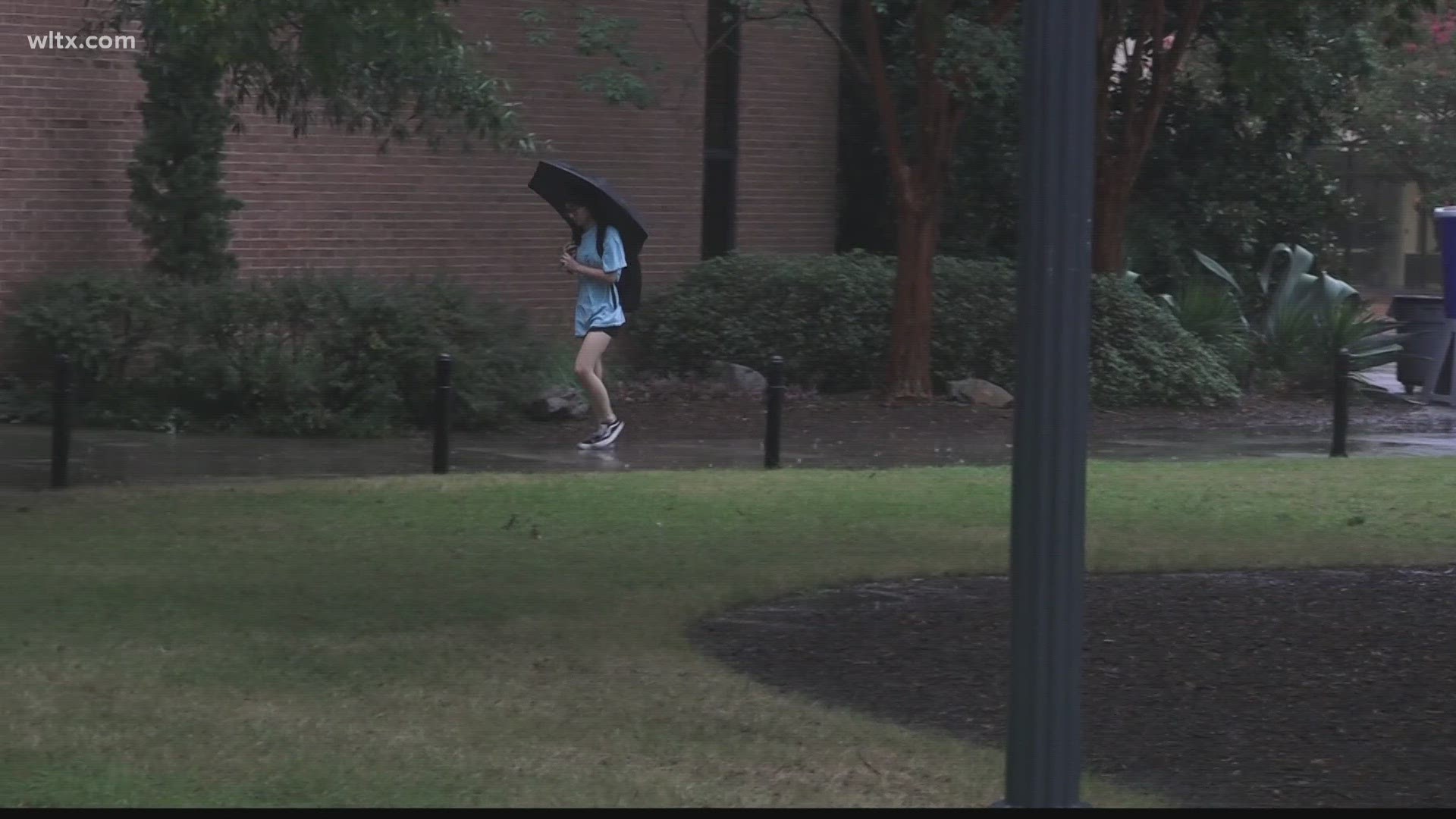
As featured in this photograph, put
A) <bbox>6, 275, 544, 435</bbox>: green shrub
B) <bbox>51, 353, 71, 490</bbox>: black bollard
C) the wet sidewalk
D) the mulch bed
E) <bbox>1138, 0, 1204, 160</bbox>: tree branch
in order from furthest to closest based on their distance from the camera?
<bbox>1138, 0, 1204, 160</bbox>: tree branch → <bbox>6, 275, 544, 435</bbox>: green shrub → the wet sidewalk → <bbox>51, 353, 71, 490</bbox>: black bollard → the mulch bed

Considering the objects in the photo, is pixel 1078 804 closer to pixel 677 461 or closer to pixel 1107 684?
pixel 1107 684

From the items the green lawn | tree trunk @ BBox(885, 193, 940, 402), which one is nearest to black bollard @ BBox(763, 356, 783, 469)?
the green lawn

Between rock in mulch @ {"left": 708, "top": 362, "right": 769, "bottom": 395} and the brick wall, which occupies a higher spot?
the brick wall

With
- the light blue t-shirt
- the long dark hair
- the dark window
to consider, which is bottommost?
the light blue t-shirt

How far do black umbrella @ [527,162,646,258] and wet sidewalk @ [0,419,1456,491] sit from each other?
163cm

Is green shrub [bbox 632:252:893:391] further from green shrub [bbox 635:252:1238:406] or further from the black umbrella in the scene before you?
the black umbrella

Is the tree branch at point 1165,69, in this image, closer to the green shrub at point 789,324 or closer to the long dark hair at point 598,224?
the green shrub at point 789,324

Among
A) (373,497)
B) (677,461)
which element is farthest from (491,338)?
(373,497)

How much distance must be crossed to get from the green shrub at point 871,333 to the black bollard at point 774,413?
4814mm

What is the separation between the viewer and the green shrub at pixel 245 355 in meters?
14.8

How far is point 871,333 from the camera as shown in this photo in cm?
1848

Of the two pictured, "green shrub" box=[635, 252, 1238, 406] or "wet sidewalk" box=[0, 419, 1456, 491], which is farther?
"green shrub" box=[635, 252, 1238, 406]

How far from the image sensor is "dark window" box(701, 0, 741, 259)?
21.1m

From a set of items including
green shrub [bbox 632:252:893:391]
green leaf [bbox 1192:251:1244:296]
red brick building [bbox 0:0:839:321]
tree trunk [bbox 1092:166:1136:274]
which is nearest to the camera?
red brick building [bbox 0:0:839:321]
